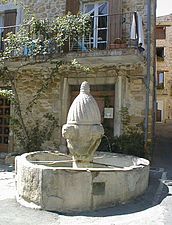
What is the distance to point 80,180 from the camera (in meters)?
4.64

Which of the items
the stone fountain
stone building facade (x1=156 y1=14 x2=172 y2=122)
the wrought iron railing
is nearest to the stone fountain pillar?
the stone fountain

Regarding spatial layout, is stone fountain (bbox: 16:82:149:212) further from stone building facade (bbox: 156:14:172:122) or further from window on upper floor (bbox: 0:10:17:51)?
stone building facade (bbox: 156:14:172:122)

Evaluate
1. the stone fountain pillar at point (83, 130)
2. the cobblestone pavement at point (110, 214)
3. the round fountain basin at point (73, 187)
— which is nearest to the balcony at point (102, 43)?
the stone fountain pillar at point (83, 130)

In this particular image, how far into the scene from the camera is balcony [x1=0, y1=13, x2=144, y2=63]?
9070 mm

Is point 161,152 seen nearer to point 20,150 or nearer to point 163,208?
point 20,150

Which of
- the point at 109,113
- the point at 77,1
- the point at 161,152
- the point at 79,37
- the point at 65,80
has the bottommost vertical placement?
the point at 161,152

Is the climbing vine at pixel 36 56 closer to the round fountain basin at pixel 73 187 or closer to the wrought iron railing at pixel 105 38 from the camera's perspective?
the wrought iron railing at pixel 105 38

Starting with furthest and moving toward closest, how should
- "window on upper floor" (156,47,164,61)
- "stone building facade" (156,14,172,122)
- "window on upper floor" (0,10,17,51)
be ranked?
1. "window on upper floor" (156,47,164,61)
2. "stone building facade" (156,14,172,122)
3. "window on upper floor" (0,10,17,51)

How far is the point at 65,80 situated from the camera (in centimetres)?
1069

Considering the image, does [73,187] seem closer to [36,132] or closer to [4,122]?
[36,132]

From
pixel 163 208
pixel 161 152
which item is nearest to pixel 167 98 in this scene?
pixel 161 152

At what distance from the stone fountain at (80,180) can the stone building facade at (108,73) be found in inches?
157

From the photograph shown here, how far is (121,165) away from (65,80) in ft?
15.2

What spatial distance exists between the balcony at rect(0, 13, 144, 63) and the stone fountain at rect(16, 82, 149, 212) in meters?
3.77
